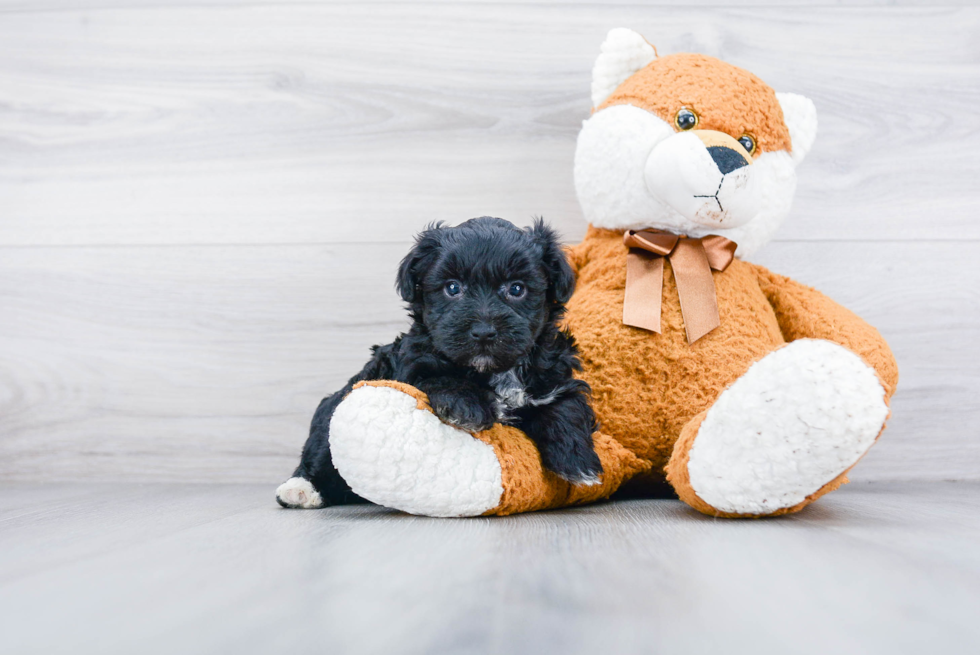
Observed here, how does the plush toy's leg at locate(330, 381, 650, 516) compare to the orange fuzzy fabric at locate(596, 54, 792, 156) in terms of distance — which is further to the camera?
the orange fuzzy fabric at locate(596, 54, 792, 156)

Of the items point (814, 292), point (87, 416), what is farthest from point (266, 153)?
point (814, 292)

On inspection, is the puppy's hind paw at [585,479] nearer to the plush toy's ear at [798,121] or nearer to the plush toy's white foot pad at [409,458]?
the plush toy's white foot pad at [409,458]

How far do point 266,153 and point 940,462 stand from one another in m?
1.43

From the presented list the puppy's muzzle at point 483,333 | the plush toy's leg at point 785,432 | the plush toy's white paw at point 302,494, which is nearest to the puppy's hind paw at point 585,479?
the plush toy's leg at point 785,432

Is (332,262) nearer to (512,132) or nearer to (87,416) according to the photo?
(512,132)

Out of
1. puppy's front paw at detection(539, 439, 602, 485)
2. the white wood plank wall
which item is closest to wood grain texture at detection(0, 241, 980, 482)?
the white wood plank wall

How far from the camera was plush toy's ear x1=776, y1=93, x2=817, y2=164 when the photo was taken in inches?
44.3

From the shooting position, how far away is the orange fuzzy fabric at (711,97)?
3.38 ft

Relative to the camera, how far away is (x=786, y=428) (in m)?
0.76

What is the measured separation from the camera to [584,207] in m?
1.15

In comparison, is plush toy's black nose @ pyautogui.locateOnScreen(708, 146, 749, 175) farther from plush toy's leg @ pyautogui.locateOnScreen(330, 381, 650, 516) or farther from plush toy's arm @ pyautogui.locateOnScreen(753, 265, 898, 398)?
plush toy's leg @ pyautogui.locateOnScreen(330, 381, 650, 516)

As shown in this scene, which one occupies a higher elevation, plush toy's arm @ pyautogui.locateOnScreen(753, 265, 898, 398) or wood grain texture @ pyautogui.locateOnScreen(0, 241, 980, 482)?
plush toy's arm @ pyautogui.locateOnScreen(753, 265, 898, 398)

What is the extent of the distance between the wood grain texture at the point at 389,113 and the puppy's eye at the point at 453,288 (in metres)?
0.55

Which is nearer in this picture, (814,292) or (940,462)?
(814,292)
